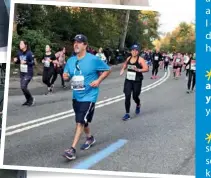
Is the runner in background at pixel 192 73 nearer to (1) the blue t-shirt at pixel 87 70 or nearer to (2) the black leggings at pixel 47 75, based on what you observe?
(1) the blue t-shirt at pixel 87 70

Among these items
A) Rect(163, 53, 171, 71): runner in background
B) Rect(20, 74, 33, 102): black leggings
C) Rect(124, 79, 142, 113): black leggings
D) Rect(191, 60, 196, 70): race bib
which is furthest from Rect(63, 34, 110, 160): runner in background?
Rect(191, 60, 196, 70): race bib

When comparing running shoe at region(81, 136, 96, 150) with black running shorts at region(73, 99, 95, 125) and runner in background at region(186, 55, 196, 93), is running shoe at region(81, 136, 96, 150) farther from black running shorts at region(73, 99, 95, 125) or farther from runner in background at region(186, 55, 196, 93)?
runner in background at region(186, 55, 196, 93)

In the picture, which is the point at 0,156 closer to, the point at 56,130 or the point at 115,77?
the point at 56,130

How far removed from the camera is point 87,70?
4727mm

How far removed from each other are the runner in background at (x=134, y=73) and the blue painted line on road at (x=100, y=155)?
0.97ft

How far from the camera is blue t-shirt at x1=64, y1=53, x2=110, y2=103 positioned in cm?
473

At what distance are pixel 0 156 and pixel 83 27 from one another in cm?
142

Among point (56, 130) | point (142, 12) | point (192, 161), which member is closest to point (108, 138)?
point (56, 130)

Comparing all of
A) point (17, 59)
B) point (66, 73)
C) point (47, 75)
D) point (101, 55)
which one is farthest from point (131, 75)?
point (17, 59)

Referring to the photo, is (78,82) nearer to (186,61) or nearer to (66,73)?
(66,73)

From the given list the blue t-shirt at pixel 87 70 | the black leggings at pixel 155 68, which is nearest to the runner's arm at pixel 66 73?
the blue t-shirt at pixel 87 70

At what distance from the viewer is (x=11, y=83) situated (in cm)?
494

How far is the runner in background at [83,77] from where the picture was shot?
474cm

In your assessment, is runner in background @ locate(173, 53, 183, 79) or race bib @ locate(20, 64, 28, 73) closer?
race bib @ locate(20, 64, 28, 73)
